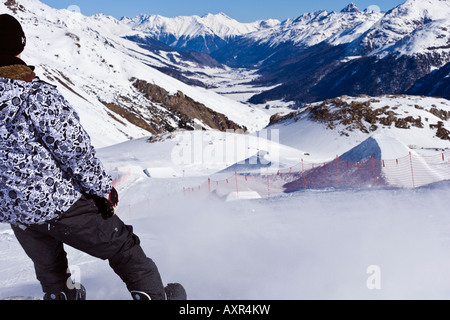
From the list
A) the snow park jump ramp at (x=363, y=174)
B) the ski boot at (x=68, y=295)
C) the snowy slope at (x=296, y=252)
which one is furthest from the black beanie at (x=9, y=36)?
the snow park jump ramp at (x=363, y=174)

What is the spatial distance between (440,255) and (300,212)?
11.1 feet

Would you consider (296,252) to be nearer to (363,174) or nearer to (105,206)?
(105,206)

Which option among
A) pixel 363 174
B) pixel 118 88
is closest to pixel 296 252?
pixel 363 174

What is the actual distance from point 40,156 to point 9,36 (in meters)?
Answer: 0.79

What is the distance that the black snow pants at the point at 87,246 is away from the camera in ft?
9.08

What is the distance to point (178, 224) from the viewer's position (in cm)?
748

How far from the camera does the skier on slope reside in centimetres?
245

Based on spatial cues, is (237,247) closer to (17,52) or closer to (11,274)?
(11,274)

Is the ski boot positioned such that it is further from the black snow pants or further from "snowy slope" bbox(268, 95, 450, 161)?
"snowy slope" bbox(268, 95, 450, 161)

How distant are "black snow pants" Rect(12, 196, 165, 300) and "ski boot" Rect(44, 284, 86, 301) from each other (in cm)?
4

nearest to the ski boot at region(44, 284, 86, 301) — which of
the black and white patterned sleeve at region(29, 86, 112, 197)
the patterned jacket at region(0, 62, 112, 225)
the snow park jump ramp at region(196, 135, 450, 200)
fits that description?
the patterned jacket at region(0, 62, 112, 225)

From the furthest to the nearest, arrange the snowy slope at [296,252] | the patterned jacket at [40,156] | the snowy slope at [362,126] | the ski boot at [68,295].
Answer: the snowy slope at [362,126]
the snowy slope at [296,252]
the ski boot at [68,295]
the patterned jacket at [40,156]

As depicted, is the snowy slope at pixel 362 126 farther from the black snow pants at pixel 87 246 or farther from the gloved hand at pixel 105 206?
the gloved hand at pixel 105 206

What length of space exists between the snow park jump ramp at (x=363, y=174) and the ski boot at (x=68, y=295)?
816 centimetres
